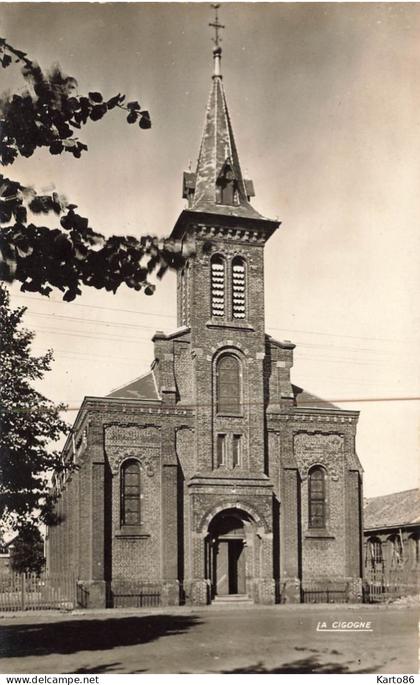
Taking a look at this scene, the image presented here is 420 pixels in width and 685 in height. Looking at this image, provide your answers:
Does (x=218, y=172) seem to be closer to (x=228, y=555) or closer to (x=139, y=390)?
(x=139, y=390)

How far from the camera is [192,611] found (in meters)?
27.2

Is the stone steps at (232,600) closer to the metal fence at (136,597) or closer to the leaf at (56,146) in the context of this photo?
the metal fence at (136,597)

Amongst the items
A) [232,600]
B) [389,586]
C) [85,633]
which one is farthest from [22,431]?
[389,586]

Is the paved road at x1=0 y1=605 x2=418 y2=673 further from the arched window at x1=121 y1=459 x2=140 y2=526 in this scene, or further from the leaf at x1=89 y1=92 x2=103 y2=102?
the leaf at x1=89 y1=92 x2=103 y2=102

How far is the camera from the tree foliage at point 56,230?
746 centimetres

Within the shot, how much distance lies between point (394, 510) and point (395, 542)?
312cm

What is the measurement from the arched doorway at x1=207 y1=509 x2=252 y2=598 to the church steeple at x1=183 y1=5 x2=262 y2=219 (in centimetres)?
1258

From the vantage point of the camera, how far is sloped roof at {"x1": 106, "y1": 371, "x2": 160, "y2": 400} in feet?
103

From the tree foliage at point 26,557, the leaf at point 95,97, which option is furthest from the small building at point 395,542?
the leaf at point 95,97

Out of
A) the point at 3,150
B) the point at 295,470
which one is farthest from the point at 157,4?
the point at 295,470

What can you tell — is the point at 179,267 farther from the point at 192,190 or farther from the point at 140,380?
the point at 192,190

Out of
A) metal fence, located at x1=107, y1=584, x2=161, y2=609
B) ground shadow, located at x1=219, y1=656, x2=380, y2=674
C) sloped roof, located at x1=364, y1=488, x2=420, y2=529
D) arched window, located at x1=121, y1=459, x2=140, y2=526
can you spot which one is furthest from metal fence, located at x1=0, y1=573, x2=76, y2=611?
sloped roof, located at x1=364, y1=488, x2=420, y2=529

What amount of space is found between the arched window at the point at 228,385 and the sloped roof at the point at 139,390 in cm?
259

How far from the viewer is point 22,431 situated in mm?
18688
